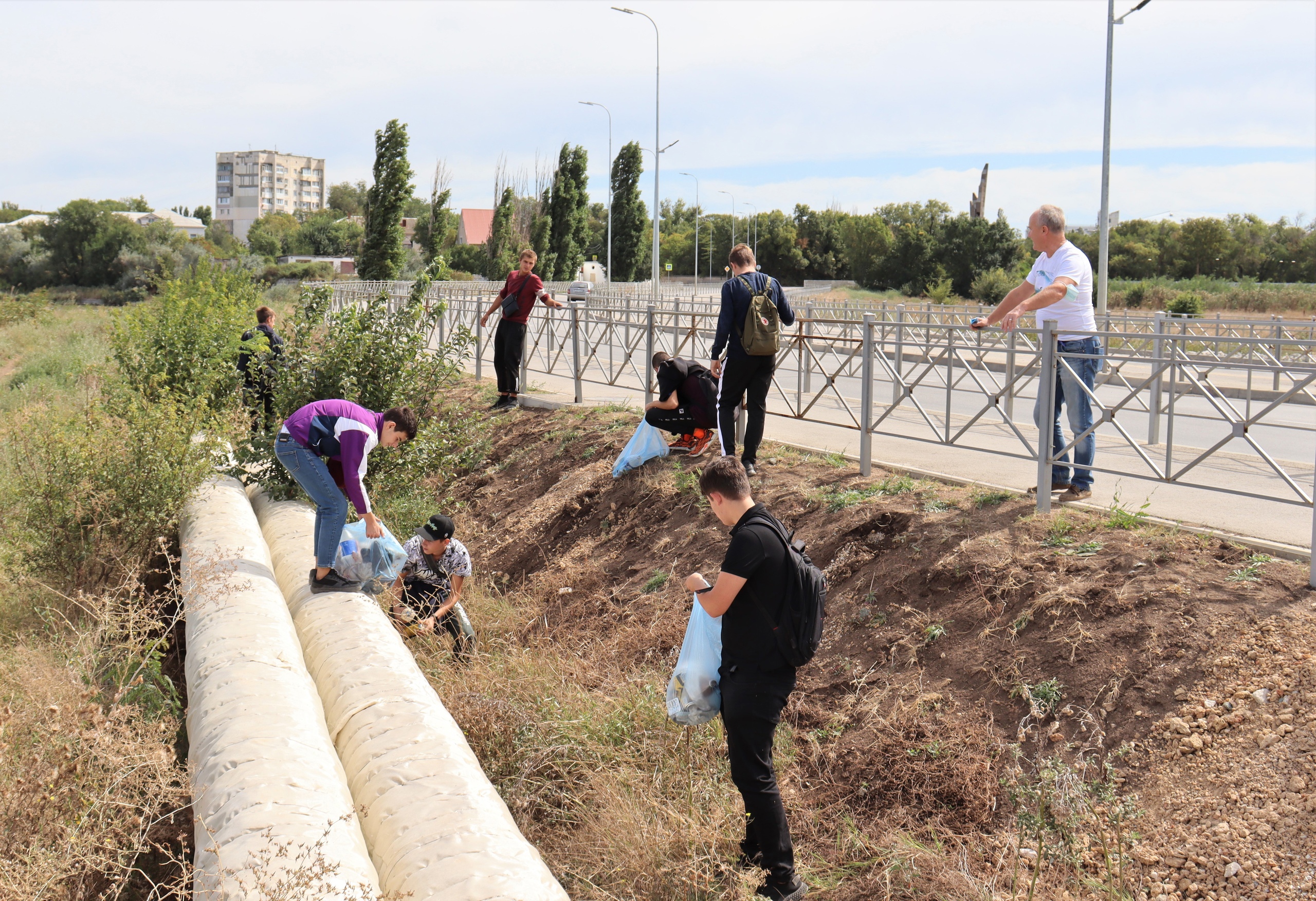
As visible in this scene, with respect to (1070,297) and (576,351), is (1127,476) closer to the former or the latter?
(1070,297)

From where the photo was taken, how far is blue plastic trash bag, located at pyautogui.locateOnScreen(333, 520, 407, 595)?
5.41 metres

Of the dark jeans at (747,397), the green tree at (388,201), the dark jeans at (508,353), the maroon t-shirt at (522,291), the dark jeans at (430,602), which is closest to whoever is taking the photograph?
the dark jeans at (430,602)

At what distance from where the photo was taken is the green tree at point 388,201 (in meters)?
42.2

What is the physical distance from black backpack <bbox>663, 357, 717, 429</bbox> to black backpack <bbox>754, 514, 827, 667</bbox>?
14.2 feet

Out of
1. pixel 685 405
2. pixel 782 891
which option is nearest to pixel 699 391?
pixel 685 405

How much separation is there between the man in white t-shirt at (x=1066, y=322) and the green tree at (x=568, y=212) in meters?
48.7

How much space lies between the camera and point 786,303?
659 cm

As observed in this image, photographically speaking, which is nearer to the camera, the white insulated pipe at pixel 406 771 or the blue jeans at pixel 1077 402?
the white insulated pipe at pixel 406 771

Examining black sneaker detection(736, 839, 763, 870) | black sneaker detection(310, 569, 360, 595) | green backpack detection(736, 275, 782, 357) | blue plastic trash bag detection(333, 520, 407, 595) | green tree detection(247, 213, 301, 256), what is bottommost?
black sneaker detection(736, 839, 763, 870)

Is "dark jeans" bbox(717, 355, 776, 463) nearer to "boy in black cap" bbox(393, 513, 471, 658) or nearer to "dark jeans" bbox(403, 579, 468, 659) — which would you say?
"boy in black cap" bbox(393, 513, 471, 658)

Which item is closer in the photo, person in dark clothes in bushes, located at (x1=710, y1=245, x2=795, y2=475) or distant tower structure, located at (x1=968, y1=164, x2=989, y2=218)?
person in dark clothes in bushes, located at (x1=710, y1=245, x2=795, y2=475)

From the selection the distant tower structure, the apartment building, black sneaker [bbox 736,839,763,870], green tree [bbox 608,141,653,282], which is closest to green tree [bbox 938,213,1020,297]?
the distant tower structure

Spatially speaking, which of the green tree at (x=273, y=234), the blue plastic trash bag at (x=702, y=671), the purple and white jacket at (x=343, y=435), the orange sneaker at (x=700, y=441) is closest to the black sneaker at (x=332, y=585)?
the purple and white jacket at (x=343, y=435)

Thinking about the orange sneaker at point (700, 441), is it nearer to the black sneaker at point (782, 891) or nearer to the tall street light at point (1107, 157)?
the black sneaker at point (782, 891)
